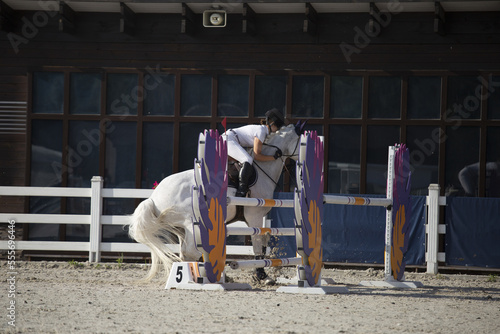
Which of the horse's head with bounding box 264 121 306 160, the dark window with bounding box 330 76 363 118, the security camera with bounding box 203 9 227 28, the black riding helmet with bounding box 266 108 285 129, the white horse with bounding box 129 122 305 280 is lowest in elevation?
the white horse with bounding box 129 122 305 280

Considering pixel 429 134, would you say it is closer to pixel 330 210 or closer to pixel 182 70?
pixel 330 210

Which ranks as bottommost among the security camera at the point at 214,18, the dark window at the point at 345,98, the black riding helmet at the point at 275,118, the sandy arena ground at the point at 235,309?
the sandy arena ground at the point at 235,309

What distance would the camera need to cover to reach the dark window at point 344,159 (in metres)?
11.4

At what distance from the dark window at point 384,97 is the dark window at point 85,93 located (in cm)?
460

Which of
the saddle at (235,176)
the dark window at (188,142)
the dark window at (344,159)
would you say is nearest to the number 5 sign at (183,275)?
the saddle at (235,176)

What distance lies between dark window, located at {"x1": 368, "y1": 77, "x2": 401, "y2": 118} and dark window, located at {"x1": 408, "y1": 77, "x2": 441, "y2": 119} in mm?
209

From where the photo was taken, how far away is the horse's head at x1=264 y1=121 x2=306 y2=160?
8000 mm

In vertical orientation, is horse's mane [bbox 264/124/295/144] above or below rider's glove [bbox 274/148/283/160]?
above

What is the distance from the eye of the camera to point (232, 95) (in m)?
11.6

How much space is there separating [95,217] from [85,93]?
2288 mm

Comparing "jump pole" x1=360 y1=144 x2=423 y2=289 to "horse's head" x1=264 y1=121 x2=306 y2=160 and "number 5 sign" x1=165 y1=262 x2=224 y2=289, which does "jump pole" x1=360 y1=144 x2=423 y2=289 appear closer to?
"horse's head" x1=264 y1=121 x2=306 y2=160

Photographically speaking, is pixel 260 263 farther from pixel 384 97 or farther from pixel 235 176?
pixel 384 97

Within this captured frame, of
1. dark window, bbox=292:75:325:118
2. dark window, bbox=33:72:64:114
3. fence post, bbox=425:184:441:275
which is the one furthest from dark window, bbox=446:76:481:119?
dark window, bbox=33:72:64:114

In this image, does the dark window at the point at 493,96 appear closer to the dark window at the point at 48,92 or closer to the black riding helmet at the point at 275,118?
the black riding helmet at the point at 275,118
